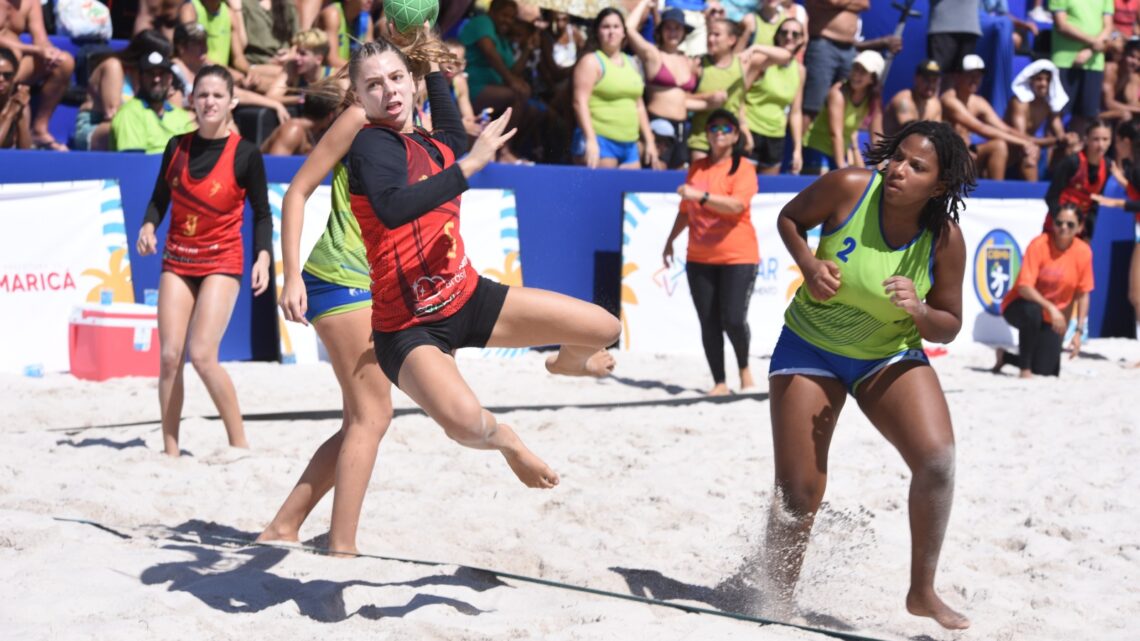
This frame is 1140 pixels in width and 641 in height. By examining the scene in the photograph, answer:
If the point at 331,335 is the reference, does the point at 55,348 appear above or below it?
below

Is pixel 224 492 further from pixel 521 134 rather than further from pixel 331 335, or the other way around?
pixel 521 134

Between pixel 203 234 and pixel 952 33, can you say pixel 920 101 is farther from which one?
pixel 203 234

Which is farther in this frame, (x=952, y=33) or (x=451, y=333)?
(x=952, y=33)

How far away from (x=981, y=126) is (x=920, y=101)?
3.00 ft

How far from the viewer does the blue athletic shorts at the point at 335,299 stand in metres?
4.20

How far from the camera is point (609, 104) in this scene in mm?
9938

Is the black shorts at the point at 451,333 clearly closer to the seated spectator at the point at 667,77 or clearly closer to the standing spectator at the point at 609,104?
the standing spectator at the point at 609,104

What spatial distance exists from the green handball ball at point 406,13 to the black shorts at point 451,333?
2.64 feet

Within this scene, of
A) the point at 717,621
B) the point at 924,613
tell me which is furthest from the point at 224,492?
the point at 924,613

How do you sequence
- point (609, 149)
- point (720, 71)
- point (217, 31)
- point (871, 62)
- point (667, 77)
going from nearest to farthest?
1. point (217, 31)
2. point (609, 149)
3. point (667, 77)
4. point (720, 71)
5. point (871, 62)

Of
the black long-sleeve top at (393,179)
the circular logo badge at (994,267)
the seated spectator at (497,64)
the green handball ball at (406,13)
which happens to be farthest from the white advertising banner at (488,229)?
the black long-sleeve top at (393,179)

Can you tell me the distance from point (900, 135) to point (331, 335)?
185cm

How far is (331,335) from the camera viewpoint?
421 centimetres

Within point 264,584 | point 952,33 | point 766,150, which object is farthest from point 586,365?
point 952,33
